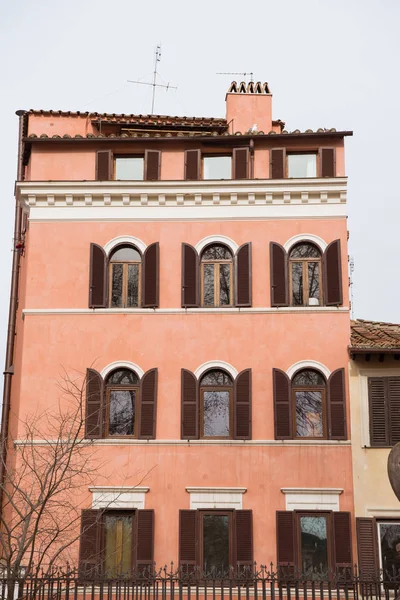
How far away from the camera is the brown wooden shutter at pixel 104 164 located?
2412 cm

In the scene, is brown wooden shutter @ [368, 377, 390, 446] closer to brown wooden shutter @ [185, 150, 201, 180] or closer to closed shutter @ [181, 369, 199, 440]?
closed shutter @ [181, 369, 199, 440]

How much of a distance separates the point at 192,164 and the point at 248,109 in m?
3.46

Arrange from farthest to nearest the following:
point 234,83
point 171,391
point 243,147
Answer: point 234,83
point 243,147
point 171,391

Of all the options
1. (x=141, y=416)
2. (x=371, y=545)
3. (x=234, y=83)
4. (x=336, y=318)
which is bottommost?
(x=371, y=545)

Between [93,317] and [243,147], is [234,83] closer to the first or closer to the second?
[243,147]

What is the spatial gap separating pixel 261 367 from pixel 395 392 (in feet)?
11.2

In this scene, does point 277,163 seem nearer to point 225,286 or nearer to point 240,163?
point 240,163

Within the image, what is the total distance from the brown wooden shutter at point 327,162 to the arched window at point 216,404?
19.9 ft

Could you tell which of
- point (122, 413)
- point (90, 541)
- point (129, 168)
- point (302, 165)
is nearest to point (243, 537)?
point (90, 541)

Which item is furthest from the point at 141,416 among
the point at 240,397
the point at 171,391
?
the point at 240,397

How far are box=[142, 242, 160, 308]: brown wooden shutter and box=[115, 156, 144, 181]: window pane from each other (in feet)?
7.16

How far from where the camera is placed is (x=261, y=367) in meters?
22.8

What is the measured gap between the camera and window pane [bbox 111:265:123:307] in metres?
23.5

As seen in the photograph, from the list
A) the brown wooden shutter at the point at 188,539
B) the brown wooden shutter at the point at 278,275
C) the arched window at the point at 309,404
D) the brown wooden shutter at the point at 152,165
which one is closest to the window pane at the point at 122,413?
the brown wooden shutter at the point at 188,539
